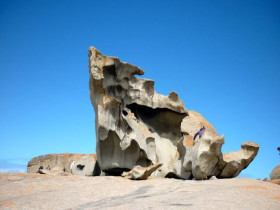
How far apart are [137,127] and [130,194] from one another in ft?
20.5

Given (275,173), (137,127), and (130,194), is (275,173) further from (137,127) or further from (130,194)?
(130,194)

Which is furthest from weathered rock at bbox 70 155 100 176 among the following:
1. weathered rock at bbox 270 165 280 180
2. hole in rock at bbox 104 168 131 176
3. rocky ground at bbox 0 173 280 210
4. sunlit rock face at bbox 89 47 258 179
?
weathered rock at bbox 270 165 280 180

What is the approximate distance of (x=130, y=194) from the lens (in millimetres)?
9555

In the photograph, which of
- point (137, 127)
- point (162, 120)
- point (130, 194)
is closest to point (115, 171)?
point (137, 127)

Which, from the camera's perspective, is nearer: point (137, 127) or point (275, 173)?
point (137, 127)

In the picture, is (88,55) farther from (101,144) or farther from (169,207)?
(169,207)

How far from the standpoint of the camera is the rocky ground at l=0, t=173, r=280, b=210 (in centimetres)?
745

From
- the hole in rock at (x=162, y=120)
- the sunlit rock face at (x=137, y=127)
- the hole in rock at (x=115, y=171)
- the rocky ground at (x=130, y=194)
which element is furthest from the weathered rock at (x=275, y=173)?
the rocky ground at (x=130, y=194)

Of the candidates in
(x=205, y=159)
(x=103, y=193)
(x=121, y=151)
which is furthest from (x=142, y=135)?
(x=103, y=193)

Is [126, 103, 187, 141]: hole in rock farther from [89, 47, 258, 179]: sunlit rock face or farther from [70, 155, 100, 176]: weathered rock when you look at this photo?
[70, 155, 100, 176]: weathered rock

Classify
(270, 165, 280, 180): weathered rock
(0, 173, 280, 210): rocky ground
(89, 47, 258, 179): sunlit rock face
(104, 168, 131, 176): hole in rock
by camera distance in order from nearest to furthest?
(0, 173, 280, 210): rocky ground → (89, 47, 258, 179): sunlit rock face → (104, 168, 131, 176): hole in rock → (270, 165, 280, 180): weathered rock

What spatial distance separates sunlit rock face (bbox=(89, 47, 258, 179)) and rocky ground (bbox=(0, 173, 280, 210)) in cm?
320

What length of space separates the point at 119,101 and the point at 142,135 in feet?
6.63

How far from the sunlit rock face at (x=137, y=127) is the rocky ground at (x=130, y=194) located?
3199 millimetres
